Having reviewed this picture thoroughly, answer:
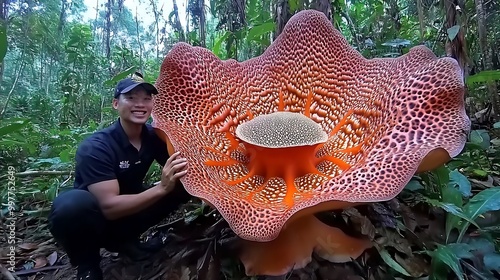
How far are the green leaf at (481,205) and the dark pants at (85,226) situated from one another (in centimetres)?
128

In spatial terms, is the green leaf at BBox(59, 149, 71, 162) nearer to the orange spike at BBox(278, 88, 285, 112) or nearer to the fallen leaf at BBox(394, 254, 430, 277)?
the orange spike at BBox(278, 88, 285, 112)

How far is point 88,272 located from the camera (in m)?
1.98

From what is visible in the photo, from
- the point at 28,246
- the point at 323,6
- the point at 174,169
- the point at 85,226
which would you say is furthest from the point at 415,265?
the point at 28,246

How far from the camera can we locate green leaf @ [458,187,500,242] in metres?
1.67

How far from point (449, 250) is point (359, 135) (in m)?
0.61

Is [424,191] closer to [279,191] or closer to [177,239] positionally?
[279,191]

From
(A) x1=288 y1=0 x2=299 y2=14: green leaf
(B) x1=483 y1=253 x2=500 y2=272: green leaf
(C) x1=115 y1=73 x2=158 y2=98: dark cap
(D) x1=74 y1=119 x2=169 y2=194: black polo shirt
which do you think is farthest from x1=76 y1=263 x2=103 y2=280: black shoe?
(A) x1=288 y1=0 x2=299 y2=14: green leaf

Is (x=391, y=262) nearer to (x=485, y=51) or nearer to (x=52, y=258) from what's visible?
(x=52, y=258)

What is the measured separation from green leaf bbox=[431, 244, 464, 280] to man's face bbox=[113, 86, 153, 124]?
5.05ft

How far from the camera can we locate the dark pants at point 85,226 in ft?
6.14

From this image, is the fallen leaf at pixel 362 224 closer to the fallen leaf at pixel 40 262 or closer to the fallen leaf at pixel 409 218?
the fallen leaf at pixel 409 218

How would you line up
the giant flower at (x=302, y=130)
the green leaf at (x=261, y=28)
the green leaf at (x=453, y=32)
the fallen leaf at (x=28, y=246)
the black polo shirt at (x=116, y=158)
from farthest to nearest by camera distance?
1. the green leaf at (x=261, y=28)
2. the fallen leaf at (x=28, y=246)
3. the green leaf at (x=453, y=32)
4. the black polo shirt at (x=116, y=158)
5. the giant flower at (x=302, y=130)

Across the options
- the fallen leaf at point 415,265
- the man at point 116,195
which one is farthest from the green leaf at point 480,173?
the man at point 116,195

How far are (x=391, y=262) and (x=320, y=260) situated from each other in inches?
11.5
